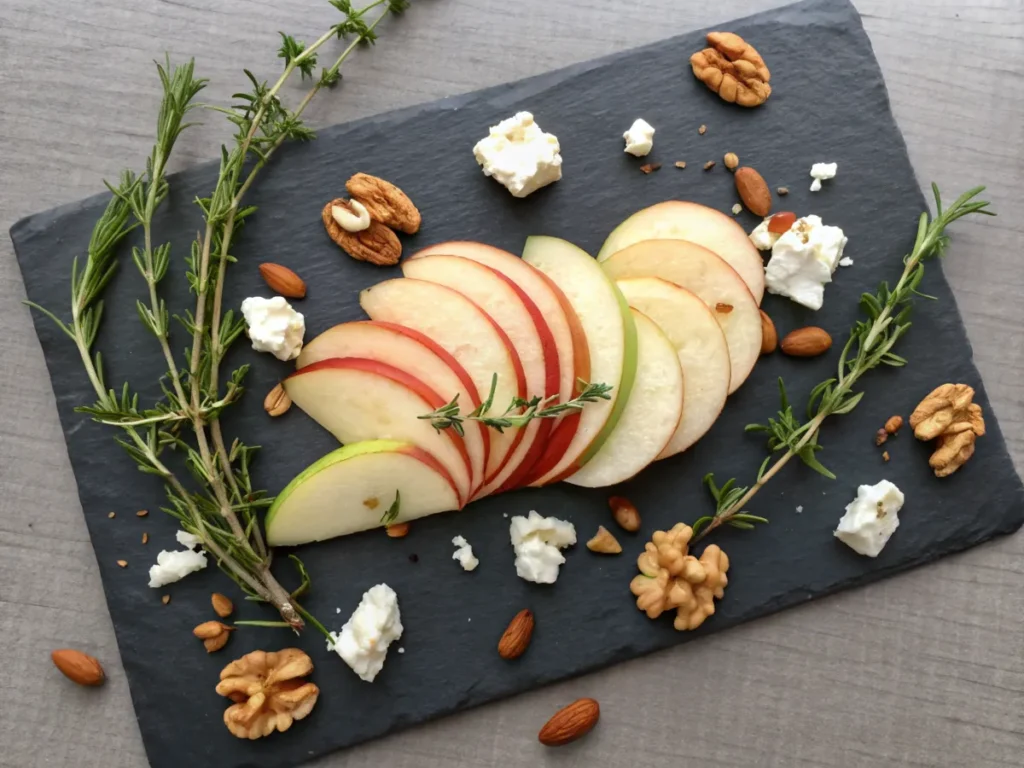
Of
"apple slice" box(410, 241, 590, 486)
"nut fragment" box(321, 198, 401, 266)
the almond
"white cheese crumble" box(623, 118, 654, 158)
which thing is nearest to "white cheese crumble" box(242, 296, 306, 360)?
the almond

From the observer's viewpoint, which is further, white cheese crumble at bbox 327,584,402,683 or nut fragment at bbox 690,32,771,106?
nut fragment at bbox 690,32,771,106

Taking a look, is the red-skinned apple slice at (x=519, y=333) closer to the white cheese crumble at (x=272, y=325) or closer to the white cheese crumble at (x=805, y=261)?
the white cheese crumble at (x=272, y=325)

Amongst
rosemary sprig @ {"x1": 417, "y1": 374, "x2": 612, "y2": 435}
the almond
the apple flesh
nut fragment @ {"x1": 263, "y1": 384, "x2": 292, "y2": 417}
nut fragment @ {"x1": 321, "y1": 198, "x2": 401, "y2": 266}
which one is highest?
nut fragment @ {"x1": 321, "y1": 198, "x2": 401, "y2": 266}

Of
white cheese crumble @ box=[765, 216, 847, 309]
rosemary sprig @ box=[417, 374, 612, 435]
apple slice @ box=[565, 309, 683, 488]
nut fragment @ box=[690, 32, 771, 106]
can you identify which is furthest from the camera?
nut fragment @ box=[690, 32, 771, 106]

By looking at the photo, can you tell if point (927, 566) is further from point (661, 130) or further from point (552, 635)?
point (661, 130)

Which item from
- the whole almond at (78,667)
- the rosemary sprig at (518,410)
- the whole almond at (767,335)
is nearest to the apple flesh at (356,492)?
the rosemary sprig at (518,410)

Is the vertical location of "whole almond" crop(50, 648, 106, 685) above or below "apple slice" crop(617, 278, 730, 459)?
below

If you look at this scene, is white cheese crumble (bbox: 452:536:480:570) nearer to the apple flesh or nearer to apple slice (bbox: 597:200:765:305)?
the apple flesh
